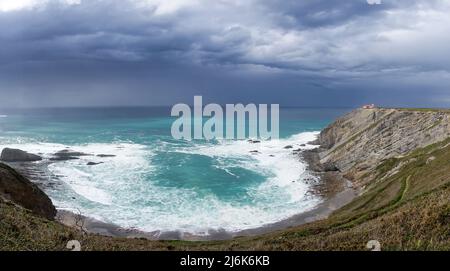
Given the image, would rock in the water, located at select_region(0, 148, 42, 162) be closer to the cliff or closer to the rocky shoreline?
the rocky shoreline

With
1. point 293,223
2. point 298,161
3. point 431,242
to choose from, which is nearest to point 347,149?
point 298,161

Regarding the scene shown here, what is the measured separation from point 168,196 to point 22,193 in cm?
2134

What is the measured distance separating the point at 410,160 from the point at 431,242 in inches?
1801

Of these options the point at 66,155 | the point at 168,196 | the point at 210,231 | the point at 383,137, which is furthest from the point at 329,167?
the point at 66,155

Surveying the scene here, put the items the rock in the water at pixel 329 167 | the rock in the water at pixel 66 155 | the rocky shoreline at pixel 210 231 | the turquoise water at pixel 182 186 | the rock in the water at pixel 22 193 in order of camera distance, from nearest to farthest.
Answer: the rock in the water at pixel 22 193 < the rocky shoreline at pixel 210 231 < the turquoise water at pixel 182 186 < the rock in the water at pixel 329 167 < the rock in the water at pixel 66 155

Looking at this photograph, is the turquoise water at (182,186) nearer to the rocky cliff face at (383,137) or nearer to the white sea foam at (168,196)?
the white sea foam at (168,196)

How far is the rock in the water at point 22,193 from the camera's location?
34906mm

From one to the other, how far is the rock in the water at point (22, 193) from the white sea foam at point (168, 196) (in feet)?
22.3

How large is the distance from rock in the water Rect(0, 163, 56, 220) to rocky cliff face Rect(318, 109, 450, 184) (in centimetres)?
4600

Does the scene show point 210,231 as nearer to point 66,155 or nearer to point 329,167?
point 329,167

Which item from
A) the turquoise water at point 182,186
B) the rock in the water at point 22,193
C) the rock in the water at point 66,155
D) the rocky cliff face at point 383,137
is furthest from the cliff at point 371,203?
the rock in the water at point 66,155

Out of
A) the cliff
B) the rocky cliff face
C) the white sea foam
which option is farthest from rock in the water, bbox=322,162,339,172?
the white sea foam

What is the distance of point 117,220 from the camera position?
43656 mm
